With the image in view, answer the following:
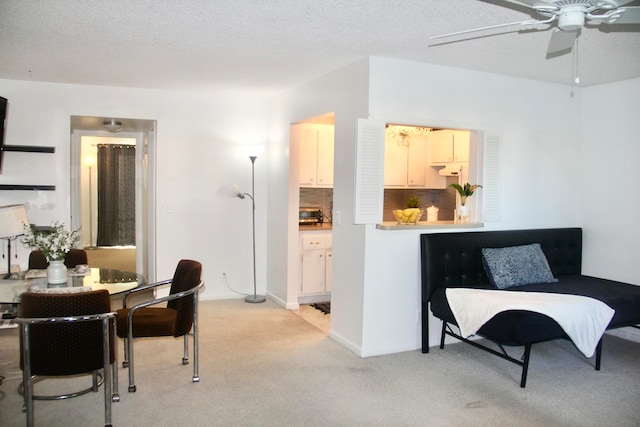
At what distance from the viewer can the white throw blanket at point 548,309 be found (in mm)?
3518

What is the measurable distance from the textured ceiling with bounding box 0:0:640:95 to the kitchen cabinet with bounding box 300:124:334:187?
967mm

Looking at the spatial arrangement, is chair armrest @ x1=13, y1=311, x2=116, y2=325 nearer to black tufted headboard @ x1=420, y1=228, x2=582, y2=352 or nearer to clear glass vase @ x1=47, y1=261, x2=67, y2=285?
clear glass vase @ x1=47, y1=261, x2=67, y2=285

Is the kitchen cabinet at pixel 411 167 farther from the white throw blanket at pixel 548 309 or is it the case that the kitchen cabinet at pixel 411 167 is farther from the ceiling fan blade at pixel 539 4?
the ceiling fan blade at pixel 539 4

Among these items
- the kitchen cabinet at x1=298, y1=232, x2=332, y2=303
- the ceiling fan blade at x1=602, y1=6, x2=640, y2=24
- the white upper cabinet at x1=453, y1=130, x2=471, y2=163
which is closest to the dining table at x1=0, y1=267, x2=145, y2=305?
the kitchen cabinet at x1=298, y1=232, x2=332, y2=303

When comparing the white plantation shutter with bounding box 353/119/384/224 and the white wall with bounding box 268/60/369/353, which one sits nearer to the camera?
the white plantation shutter with bounding box 353/119/384/224

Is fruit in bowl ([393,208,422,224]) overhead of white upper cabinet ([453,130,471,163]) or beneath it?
beneath

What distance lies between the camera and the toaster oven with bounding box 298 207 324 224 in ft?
20.1

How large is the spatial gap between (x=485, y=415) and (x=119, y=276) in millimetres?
2512

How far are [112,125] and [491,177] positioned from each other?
13.2 feet

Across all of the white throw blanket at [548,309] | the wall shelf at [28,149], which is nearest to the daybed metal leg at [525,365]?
the white throw blanket at [548,309]

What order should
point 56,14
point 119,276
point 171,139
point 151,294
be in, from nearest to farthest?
point 56,14, point 119,276, point 171,139, point 151,294

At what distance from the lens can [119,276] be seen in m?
3.53

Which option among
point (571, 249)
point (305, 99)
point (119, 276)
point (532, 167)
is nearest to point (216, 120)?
point (305, 99)

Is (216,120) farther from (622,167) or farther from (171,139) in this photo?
(622,167)
